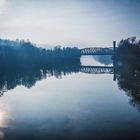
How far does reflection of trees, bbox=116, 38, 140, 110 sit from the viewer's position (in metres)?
38.3

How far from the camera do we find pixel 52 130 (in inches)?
827

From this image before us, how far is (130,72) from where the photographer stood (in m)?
69.9

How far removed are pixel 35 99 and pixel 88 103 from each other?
699 cm

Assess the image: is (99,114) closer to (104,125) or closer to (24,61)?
(104,125)

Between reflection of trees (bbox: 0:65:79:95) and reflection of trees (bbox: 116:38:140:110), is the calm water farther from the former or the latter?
reflection of trees (bbox: 0:65:79:95)

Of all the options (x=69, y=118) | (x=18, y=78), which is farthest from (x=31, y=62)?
(x=69, y=118)

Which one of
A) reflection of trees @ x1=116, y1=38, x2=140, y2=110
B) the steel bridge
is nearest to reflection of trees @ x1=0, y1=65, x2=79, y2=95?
reflection of trees @ x1=116, y1=38, x2=140, y2=110

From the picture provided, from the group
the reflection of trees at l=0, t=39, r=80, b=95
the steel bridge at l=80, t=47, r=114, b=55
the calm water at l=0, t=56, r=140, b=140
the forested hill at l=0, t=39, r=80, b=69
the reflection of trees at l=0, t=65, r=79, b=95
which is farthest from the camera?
the steel bridge at l=80, t=47, r=114, b=55

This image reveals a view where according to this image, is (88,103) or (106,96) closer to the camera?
(88,103)

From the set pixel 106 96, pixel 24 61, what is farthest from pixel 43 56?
pixel 106 96

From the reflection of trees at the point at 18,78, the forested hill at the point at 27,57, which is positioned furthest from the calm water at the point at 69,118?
the forested hill at the point at 27,57

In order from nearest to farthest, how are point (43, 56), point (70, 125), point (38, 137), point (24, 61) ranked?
point (38, 137)
point (70, 125)
point (24, 61)
point (43, 56)

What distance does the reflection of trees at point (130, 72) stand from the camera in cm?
3828

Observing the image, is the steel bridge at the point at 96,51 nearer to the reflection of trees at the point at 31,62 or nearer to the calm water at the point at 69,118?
the reflection of trees at the point at 31,62
